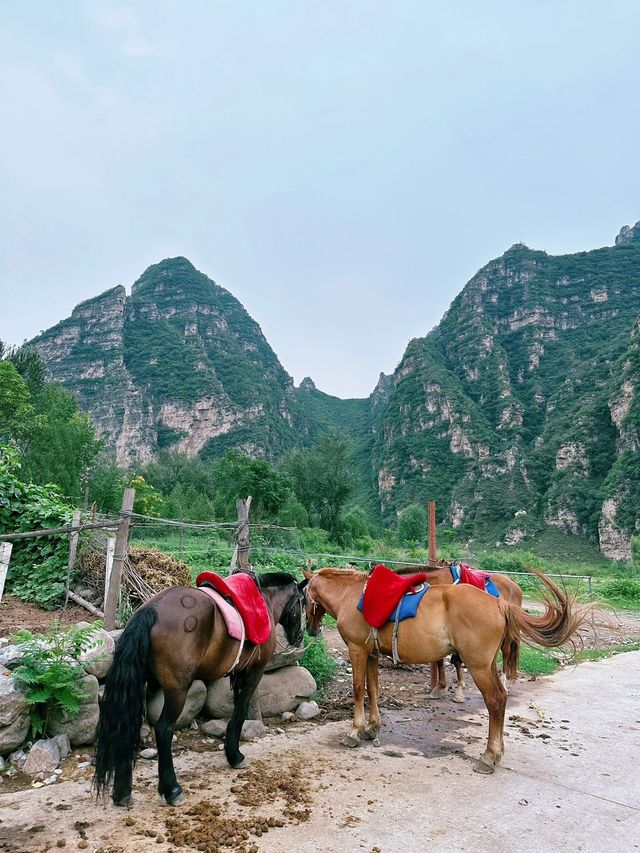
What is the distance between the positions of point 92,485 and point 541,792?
111 feet

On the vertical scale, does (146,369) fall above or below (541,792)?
above

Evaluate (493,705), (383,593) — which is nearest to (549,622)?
(493,705)

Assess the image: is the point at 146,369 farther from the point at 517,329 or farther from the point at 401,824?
the point at 401,824

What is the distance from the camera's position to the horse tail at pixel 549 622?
14.1 feet

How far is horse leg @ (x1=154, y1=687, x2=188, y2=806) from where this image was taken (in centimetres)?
311

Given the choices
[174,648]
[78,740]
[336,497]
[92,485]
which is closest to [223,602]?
[174,648]

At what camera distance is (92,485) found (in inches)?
1281

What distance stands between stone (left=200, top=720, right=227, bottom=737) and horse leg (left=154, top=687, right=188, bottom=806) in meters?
1.28

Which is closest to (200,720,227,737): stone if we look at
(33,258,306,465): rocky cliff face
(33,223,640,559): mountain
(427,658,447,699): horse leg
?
(427,658,447,699): horse leg

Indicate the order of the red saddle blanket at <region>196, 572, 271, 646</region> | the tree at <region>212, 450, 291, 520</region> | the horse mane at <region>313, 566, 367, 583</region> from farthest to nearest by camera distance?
the tree at <region>212, 450, 291, 520</region> → the horse mane at <region>313, 566, 367, 583</region> → the red saddle blanket at <region>196, 572, 271, 646</region>

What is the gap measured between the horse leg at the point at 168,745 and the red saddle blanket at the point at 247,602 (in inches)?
28.8

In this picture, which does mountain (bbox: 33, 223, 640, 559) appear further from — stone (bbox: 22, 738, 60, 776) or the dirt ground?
stone (bbox: 22, 738, 60, 776)

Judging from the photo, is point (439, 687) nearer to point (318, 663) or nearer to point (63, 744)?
point (318, 663)

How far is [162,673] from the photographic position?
3.23 m
